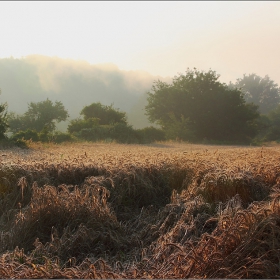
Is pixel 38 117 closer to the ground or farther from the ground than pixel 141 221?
farther from the ground

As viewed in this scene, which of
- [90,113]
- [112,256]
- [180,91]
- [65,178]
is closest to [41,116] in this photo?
[90,113]

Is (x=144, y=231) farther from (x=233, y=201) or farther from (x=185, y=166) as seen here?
(x=185, y=166)

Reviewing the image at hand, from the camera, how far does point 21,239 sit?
4.23 metres

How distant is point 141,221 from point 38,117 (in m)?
34.5

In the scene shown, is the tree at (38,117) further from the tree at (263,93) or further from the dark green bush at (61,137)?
the tree at (263,93)

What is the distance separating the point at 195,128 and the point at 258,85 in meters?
49.9

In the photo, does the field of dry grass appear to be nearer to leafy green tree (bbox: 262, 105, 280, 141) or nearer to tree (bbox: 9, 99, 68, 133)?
tree (bbox: 9, 99, 68, 133)

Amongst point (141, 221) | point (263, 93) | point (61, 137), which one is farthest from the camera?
point (263, 93)

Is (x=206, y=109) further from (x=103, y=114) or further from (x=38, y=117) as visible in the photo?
(x=38, y=117)

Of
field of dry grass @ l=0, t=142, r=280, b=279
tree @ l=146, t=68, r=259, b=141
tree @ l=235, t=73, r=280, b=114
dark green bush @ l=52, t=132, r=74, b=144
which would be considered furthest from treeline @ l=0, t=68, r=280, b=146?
tree @ l=235, t=73, r=280, b=114

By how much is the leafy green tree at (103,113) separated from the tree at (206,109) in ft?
13.1

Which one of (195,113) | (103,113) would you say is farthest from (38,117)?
(195,113)

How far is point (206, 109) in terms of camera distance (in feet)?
104

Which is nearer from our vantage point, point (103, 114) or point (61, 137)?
point (61, 137)
